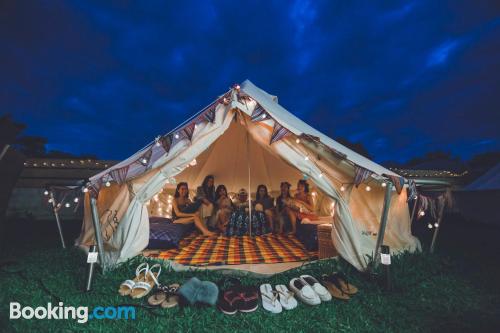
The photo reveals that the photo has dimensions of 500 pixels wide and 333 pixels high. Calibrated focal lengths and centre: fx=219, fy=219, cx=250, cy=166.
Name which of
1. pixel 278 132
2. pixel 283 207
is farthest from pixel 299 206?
pixel 278 132

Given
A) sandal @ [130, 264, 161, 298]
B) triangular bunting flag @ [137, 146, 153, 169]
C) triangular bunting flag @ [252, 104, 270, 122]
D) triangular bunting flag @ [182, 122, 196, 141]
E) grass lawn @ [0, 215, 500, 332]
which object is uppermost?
triangular bunting flag @ [252, 104, 270, 122]

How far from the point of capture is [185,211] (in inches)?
163

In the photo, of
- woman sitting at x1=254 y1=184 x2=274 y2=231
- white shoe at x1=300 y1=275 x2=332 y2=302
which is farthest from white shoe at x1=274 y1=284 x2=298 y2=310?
woman sitting at x1=254 y1=184 x2=274 y2=231

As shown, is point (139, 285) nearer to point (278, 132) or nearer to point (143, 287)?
point (143, 287)

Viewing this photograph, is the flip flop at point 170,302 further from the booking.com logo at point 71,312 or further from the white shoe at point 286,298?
the white shoe at point 286,298

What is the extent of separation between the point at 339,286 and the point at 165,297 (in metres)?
1.53

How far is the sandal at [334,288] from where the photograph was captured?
188 cm

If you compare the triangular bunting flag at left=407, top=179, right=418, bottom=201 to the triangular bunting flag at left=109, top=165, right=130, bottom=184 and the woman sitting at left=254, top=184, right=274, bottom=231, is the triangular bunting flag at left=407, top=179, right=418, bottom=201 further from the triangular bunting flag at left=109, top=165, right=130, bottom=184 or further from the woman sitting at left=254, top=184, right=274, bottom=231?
the triangular bunting flag at left=109, top=165, right=130, bottom=184

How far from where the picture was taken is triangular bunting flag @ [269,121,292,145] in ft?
7.48

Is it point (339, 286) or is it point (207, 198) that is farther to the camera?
point (207, 198)

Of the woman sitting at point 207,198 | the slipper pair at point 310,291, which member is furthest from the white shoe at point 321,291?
the woman sitting at point 207,198

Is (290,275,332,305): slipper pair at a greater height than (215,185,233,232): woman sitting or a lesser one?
lesser

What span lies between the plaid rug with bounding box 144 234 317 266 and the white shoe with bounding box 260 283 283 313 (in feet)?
2.12

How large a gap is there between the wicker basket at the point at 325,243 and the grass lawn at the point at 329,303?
0.91 ft
